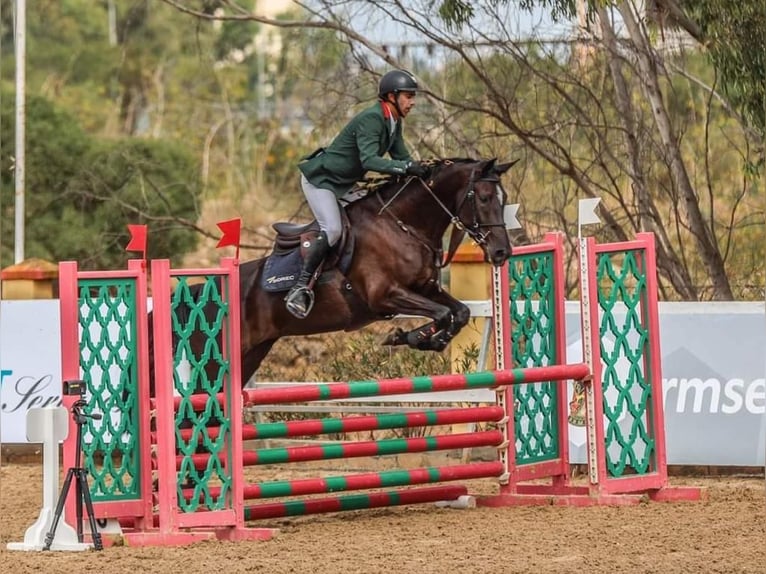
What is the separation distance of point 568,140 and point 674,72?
3.12 ft

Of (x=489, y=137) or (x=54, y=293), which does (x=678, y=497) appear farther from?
(x=54, y=293)

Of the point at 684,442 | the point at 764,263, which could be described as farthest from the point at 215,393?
the point at 764,263

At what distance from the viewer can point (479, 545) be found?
5508 millimetres

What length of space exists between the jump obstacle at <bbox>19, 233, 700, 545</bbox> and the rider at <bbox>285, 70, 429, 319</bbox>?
0.63m

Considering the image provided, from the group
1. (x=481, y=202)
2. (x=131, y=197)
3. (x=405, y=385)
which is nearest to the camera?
(x=405, y=385)

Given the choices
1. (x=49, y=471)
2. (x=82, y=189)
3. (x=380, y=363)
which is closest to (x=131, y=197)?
(x=82, y=189)

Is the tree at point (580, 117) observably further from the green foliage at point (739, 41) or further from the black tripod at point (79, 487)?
the black tripod at point (79, 487)

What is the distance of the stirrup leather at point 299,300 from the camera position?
6.86m

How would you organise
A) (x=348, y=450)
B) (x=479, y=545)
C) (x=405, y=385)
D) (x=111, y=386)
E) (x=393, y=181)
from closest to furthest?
(x=479, y=545) < (x=111, y=386) < (x=405, y=385) < (x=348, y=450) < (x=393, y=181)

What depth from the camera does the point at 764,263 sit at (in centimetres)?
1026

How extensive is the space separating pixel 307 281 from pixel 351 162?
63 cm

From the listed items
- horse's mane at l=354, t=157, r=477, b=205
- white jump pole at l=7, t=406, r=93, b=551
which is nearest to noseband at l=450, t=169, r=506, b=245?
horse's mane at l=354, t=157, r=477, b=205

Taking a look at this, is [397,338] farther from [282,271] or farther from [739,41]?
[739,41]

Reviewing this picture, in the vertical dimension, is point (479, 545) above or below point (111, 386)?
below
